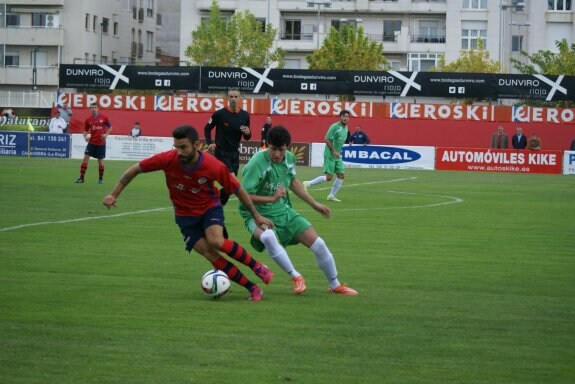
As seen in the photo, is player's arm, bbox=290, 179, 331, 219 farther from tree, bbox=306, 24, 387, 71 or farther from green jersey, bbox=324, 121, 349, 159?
tree, bbox=306, 24, 387, 71

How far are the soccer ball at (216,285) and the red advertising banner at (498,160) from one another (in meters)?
36.3

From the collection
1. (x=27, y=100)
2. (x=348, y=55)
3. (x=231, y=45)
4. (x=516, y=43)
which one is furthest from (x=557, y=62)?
(x=27, y=100)

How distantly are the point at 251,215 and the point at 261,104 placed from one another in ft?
150

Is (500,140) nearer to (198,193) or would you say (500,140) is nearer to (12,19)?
(198,193)

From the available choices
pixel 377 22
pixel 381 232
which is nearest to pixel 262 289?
pixel 381 232

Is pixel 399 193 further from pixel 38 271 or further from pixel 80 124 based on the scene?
pixel 80 124

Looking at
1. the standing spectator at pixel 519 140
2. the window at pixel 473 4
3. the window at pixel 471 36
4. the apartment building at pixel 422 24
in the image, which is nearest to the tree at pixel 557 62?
the apartment building at pixel 422 24

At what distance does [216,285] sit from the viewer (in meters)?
10.9

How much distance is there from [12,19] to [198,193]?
77.8 metres

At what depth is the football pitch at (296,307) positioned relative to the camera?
309 inches

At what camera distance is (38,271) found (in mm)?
12523

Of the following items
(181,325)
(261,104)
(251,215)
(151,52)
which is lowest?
(181,325)

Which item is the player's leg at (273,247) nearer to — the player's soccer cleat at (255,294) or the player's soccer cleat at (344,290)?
the player's soccer cleat at (344,290)

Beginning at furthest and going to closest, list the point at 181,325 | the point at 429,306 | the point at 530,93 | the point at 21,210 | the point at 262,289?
the point at 530,93 → the point at 21,210 → the point at 262,289 → the point at 429,306 → the point at 181,325
